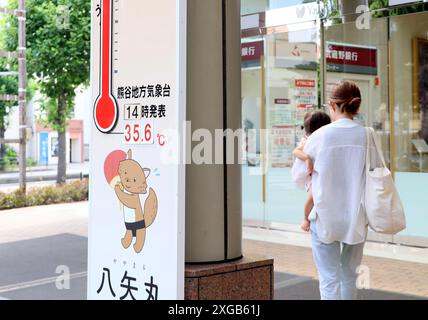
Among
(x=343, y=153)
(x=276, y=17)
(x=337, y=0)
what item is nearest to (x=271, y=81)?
(x=276, y=17)

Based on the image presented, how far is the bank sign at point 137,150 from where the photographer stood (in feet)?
11.1

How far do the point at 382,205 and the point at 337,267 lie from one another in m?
0.52

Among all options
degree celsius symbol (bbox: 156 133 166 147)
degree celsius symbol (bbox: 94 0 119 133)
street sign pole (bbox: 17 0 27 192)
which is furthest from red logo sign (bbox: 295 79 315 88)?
street sign pole (bbox: 17 0 27 192)

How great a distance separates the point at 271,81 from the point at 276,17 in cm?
113

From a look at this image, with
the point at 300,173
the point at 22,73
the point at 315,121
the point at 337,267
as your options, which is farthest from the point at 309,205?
the point at 22,73

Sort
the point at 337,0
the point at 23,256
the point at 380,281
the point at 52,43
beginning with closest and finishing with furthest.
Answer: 1. the point at 380,281
2. the point at 23,256
3. the point at 337,0
4. the point at 52,43

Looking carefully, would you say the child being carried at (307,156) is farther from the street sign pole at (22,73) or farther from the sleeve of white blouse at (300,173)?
the street sign pole at (22,73)

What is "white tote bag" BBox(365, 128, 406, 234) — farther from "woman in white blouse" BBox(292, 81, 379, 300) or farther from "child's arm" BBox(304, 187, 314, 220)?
"child's arm" BBox(304, 187, 314, 220)

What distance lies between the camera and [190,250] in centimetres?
369

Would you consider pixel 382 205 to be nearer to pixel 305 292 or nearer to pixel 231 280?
pixel 231 280

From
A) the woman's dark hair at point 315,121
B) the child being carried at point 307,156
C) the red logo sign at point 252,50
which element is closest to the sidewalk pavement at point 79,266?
the child being carried at point 307,156

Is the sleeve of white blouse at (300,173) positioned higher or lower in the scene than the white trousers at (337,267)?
higher

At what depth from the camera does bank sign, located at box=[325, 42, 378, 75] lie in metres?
9.59

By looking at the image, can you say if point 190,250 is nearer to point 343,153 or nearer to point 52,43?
point 343,153
